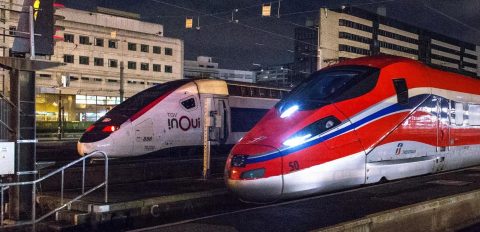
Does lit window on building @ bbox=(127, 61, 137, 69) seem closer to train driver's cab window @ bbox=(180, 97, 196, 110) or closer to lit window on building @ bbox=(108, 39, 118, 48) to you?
lit window on building @ bbox=(108, 39, 118, 48)

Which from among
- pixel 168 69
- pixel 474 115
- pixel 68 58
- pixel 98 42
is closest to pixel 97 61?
pixel 98 42

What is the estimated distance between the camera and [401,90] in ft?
39.8

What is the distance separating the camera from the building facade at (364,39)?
99250 mm

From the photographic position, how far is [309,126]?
401 inches

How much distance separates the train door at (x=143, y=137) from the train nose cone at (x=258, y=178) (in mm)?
8870

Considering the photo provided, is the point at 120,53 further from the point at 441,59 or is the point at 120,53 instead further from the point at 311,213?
the point at 441,59

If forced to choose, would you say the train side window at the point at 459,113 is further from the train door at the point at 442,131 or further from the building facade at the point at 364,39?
the building facade at the point at 364,39

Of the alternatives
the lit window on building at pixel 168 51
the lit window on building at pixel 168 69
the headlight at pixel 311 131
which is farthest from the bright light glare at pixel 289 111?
the lit window on building at pixel 168 51

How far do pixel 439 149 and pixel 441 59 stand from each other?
430 feet

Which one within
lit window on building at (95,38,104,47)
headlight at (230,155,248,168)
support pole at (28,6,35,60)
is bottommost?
headlight at (230,155,248,168)

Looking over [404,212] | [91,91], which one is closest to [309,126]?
[404,212]

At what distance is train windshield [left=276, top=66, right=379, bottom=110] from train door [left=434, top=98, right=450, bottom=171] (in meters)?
2.90

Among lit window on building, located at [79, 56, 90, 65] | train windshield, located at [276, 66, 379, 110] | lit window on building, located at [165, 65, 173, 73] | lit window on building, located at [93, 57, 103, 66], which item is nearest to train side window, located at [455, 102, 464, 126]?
train windshield, located at [276, 66, 379, 110]

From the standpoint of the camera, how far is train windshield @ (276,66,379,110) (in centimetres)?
1091
